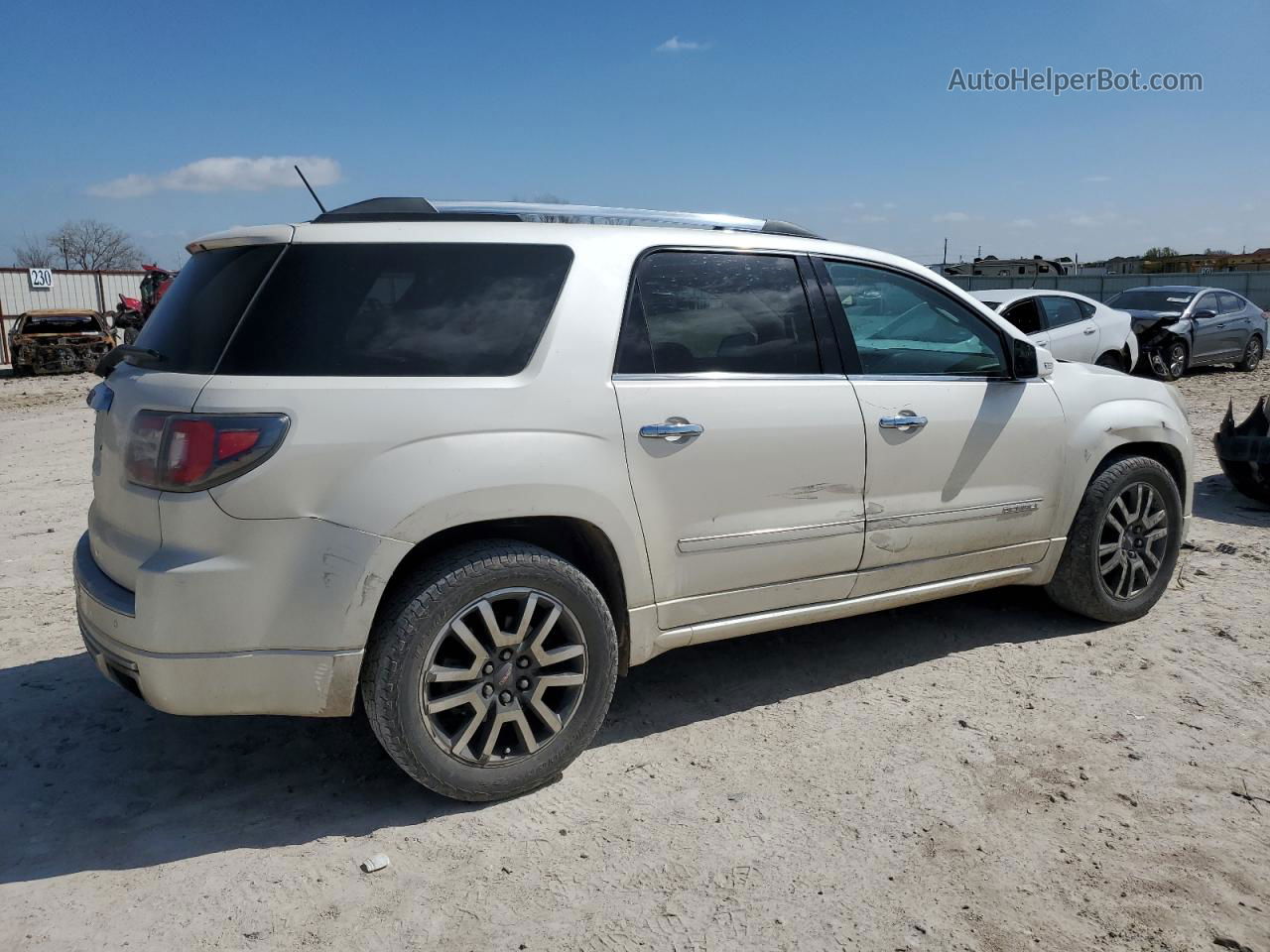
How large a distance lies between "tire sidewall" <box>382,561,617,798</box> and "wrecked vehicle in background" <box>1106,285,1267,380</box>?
14627 mm

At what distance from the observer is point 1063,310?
12070 mm

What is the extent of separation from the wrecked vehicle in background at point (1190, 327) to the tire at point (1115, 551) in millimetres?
11952

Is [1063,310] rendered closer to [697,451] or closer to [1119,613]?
[1119,613]

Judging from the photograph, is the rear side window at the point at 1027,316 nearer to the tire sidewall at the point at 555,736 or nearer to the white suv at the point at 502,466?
the white suv at the point at 502,466

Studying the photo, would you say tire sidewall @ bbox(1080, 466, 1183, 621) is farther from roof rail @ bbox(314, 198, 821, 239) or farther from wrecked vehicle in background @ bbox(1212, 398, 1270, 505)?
wrecked vehicle in background @ bbox(1212, 398, 1270, 505)

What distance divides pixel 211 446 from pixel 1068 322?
1131 cm

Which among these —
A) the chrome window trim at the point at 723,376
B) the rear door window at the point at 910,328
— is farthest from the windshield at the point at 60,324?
the chrome window trim at the point at 723,376

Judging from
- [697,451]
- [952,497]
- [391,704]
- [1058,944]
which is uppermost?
[697,451]

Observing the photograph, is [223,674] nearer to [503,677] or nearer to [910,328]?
[503,677]

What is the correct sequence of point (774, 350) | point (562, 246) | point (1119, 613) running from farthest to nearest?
point (1119, 613) → point (774, 350) → point (562, 246)

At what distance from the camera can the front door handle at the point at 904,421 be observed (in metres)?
3.92

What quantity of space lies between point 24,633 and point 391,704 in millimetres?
2851

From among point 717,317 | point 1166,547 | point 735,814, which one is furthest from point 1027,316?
point 735,814

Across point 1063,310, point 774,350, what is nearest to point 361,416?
point 774,350
